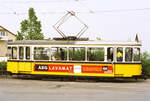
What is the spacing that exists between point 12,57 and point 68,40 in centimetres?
409

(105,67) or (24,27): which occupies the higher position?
(24,27)

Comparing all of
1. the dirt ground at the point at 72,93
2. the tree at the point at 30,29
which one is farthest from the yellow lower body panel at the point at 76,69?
the tree at the point at 30,29

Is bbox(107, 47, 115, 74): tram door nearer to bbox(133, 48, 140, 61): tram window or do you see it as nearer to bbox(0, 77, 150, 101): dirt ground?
bbox(133, 48, 140, 61): tram window

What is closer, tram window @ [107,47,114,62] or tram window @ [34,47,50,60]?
tram window @ [107,47,114,62]

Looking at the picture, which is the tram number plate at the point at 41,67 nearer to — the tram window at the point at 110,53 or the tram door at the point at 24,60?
the tram door at the point at 24,60

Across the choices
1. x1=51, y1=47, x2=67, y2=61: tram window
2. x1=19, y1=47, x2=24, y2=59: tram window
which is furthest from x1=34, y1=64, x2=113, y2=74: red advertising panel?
x1=19, y1=47, x2=24, y2=59: tram window

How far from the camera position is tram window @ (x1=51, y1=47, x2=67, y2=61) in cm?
1631

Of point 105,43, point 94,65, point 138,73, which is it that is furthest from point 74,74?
point 138,73

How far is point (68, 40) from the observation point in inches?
661

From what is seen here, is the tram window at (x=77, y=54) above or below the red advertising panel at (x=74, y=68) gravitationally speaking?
above

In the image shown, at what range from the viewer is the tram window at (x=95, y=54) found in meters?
15.9

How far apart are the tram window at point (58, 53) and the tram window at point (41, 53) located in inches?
14.8

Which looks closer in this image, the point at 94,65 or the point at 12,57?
the point at 94,65

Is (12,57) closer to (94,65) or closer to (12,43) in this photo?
(12,43)
